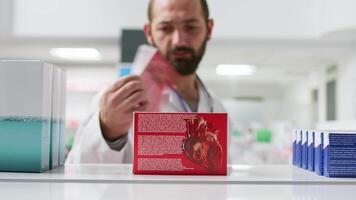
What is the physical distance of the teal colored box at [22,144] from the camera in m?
0.59

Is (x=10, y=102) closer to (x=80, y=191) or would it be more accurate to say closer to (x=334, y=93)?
(x=80, y=191)

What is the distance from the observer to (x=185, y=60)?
1.49 metres

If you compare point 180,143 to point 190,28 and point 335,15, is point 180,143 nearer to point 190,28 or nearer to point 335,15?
point 190,28

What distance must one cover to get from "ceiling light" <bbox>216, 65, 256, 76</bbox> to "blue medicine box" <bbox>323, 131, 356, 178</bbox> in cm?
292

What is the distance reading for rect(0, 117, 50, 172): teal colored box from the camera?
0.59 m

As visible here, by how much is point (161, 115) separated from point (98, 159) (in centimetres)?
56

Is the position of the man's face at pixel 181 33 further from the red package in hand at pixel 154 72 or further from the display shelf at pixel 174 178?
the display shelf at pixel 174 178

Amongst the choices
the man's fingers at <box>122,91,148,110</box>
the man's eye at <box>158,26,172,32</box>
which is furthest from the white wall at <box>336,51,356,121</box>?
the man's fingers at <box>122,91,148,110</box>

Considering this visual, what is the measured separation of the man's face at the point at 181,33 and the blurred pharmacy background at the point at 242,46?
0.80 meters

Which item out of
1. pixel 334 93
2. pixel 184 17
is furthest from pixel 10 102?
pixel 334 93

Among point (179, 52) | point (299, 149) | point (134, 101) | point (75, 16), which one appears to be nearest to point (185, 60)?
point (179, 52)

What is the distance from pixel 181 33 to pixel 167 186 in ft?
3.27

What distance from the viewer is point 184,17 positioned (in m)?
1.48

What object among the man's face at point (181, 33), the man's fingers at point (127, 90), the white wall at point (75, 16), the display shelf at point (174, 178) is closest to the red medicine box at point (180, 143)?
the display shelf at point (174, 178)
